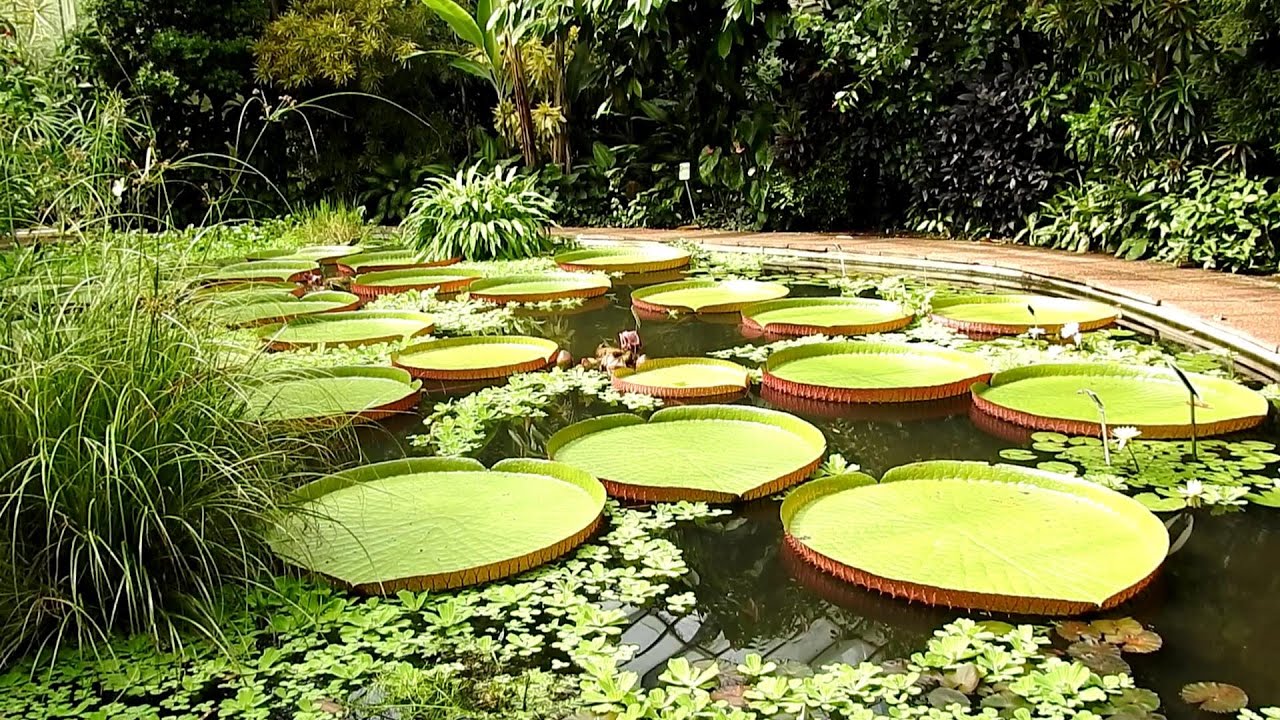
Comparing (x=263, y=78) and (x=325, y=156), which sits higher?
(x=263, y=78)

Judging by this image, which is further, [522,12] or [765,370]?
[522,12]

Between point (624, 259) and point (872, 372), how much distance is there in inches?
141

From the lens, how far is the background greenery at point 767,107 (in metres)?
5.79

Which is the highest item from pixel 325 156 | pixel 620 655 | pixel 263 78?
pixel 263 78

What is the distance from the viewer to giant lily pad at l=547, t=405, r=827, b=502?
104 inches

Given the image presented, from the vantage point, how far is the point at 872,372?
3750mm

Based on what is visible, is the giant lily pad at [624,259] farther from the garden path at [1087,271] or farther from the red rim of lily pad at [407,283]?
the garden path at [1087,271]

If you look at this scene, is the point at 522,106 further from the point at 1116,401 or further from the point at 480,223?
the point at 1116,401

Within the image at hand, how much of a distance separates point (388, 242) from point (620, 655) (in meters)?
7.66

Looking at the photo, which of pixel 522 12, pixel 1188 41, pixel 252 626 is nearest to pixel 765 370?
pixel 252 626

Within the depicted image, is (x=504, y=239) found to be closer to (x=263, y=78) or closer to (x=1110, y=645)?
(x=263, y=78)

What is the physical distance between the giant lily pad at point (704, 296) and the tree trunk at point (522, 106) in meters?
4.76

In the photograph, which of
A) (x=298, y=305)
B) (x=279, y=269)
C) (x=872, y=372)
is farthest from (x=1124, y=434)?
(x=279, y=269)

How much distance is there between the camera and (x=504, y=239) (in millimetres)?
7617
